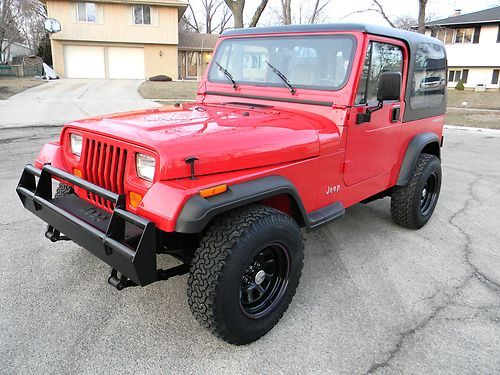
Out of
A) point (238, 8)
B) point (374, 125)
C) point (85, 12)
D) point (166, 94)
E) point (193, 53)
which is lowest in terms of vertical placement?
point (166, 94)

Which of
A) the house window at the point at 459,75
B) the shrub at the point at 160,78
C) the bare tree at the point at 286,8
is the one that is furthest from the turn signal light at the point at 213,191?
the house window at the point at 459,75

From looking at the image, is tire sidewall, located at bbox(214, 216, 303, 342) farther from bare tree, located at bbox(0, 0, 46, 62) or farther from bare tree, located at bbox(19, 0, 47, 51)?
bare tree, located at bbox(19, 0, 47, 51)

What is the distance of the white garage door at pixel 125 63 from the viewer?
28.4 metres

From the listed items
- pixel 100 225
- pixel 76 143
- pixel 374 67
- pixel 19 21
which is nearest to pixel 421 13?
pixel 374 67

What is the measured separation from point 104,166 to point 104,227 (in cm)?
40

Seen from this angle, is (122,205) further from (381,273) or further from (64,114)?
(64,114)

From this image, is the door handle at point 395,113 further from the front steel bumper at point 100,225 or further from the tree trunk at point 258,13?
the tree trunk at point 258,13

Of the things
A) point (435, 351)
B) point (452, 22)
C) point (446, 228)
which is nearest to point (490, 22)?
point (452, 22)

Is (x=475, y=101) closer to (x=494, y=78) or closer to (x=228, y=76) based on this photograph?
(x=494, y=78)

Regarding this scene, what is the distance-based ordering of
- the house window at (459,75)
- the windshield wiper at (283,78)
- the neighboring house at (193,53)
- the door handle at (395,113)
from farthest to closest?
the house window at (459,75) → the neighboring house at (193,53) → the door handle at (395,113) → the windshield wiper at (283,78)

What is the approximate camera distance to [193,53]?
3416 cm

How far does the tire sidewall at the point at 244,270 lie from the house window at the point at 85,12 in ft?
96.1

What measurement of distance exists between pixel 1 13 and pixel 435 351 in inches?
1530

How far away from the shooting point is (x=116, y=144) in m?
2.47
